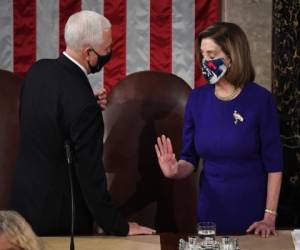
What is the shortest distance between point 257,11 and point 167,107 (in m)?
1.32

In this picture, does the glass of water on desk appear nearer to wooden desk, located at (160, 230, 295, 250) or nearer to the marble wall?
wooden desk, located at (160, 230, 295, 250)

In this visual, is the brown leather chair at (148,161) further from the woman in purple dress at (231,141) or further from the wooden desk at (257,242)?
the wooden desk at (257,242)

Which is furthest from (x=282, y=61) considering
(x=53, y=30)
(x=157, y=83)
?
(x=53, y=30)

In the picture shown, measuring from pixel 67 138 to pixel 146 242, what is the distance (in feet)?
1.62

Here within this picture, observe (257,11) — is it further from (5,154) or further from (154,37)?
(5,154)

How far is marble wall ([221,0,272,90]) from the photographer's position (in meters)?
4.62

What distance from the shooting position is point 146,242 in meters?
2.59

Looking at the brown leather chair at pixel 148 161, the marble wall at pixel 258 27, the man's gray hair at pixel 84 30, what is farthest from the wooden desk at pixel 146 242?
the marble wall at pixel 258 27

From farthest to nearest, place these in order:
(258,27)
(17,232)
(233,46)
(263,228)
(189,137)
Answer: (258,27), (189,137), (233,46), (263,228), (17,232)

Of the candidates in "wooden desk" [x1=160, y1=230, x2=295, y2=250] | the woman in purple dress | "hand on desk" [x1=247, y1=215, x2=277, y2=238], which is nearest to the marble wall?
the woman in purple dress

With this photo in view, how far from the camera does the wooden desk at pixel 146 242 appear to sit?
8.26 feet

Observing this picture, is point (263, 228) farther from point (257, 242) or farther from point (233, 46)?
point (233, 46)

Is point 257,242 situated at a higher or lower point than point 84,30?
lower

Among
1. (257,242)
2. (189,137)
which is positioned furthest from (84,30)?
(257,242)
